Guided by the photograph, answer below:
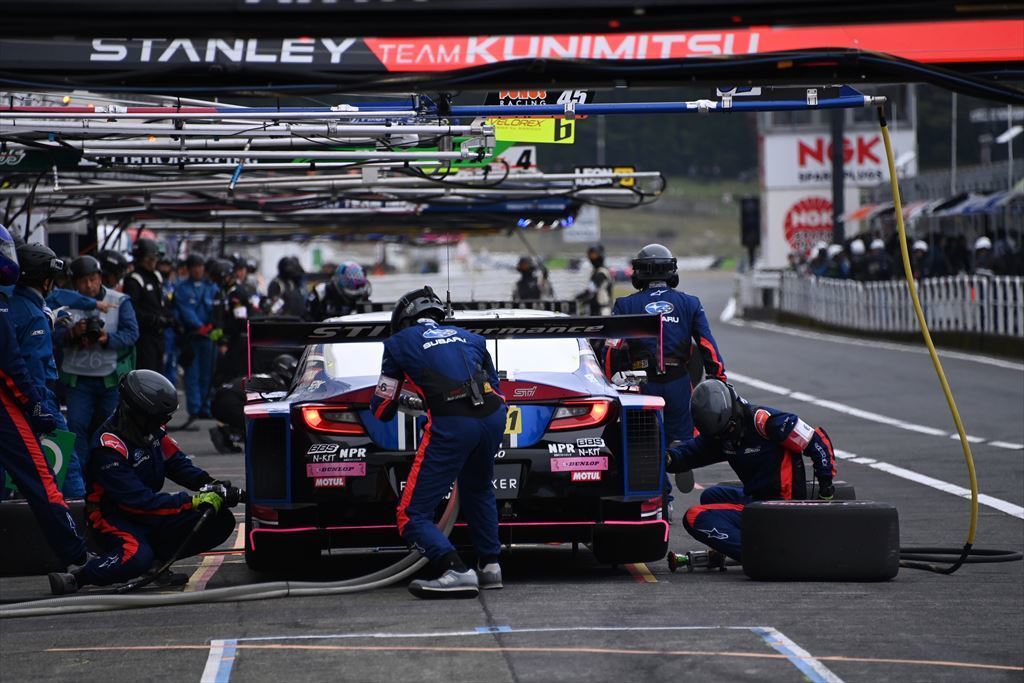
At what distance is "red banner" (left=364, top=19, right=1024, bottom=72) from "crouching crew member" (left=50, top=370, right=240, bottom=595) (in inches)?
102

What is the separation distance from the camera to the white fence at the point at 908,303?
28938mm

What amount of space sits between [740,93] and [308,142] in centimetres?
446

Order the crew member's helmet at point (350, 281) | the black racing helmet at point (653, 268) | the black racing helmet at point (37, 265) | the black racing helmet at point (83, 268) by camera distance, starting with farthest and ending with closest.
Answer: the crew member's helmet at point (350, 281), the black racing helmet at point (83, 268), the black racing helmet at point (653, 268), the black racing helmet at point (37, 265)

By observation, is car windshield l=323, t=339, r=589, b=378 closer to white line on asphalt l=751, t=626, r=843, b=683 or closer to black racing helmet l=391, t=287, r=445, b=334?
black racing helmet l=391, t=287, r=445, b=334

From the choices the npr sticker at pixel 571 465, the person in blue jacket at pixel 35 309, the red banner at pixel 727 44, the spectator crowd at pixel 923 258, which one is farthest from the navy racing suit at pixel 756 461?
the spectator crowd at pixel 923 258

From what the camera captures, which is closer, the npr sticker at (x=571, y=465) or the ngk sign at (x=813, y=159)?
the npr sticker at (x=571, y=465)

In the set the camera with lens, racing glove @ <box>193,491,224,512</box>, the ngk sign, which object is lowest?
racing glove @ <box>193,491,224,512</box>

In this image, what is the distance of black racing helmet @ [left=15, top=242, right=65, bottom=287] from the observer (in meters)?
10.9

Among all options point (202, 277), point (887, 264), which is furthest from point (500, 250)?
point (202, 277)

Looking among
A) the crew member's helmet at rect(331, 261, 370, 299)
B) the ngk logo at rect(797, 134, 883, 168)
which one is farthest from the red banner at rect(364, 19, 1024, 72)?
the ngk logo at rect(797, 134, 883, 168)

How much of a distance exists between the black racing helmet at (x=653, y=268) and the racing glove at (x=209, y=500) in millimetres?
3709

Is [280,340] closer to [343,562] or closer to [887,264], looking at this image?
[343,562]

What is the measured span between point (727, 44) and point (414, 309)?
8.20 feet

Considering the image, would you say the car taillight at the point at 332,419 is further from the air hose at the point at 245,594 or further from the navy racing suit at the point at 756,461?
the navy racing suit at the point at 756,461
